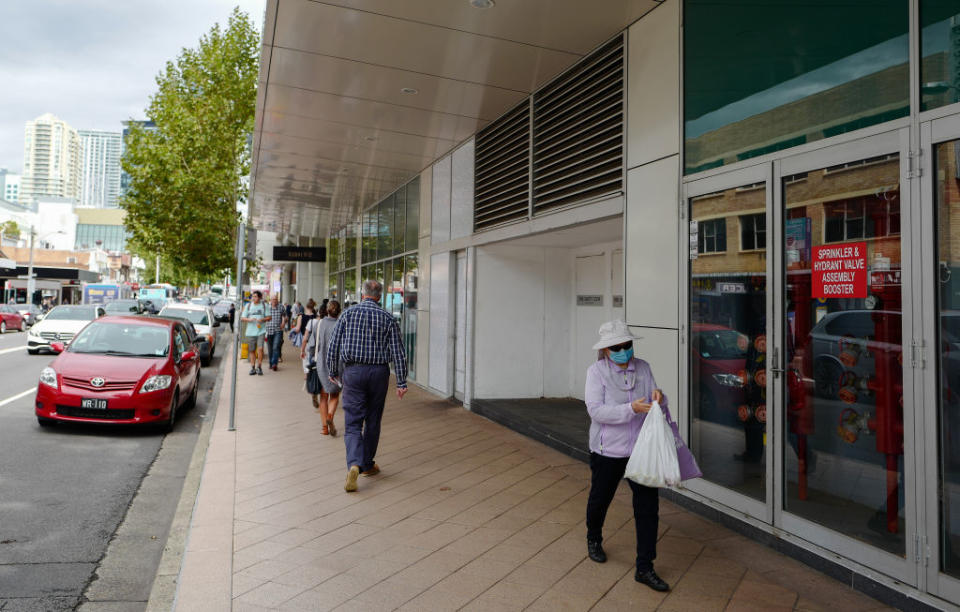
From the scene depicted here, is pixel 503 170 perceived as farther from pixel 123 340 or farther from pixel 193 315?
pixel 193 315

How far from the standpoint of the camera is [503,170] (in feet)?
31.6

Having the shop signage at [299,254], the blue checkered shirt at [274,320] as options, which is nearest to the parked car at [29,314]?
the shop signage at [299,254]

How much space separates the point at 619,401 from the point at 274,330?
13.7m

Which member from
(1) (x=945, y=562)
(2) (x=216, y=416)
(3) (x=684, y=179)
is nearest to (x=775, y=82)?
(3) (x=684, y=179)

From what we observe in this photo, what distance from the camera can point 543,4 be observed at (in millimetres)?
6105

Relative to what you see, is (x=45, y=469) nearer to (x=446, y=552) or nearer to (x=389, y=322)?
(x=389, y=322)

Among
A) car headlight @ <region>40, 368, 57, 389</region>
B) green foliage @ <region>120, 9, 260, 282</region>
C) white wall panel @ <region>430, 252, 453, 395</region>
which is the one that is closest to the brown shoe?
car headlight @ <region>40, 368, 57, 389</region>

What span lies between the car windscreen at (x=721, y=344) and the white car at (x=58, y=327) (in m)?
18.3

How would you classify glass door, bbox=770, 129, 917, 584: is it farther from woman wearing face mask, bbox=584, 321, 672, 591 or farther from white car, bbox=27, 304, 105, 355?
white car, bbox=27, 304, 105, 355

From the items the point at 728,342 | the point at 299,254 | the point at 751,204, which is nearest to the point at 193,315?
the point at 299,254

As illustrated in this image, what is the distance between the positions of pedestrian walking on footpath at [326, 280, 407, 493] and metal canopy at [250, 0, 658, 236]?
8.88 ft

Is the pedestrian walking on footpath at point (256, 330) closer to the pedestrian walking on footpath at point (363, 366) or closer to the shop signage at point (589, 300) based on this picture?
the shop signage at point (589, 300)

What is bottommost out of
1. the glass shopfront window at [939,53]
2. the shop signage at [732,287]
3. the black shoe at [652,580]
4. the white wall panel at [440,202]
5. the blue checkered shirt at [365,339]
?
the black shoe at [652,580]

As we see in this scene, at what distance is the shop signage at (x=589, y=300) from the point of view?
10.1 meters
